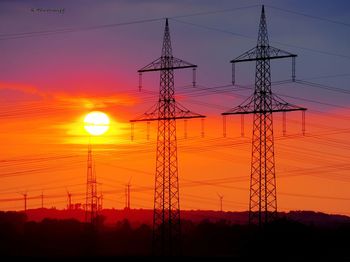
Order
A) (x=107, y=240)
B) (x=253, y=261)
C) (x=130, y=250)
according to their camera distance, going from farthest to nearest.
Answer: (x=107, y=240), (x=130, y=250), (x=253, y=261)

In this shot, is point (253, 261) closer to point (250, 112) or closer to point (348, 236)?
point (250, 112)

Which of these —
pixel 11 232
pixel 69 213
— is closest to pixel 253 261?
pixel 11 232

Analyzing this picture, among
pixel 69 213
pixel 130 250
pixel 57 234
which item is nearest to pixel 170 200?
pixel 130 250

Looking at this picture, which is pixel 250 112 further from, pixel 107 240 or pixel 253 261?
pixel 107 240

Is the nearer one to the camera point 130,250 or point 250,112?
point 250,112

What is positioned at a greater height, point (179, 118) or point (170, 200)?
point (179, 118)

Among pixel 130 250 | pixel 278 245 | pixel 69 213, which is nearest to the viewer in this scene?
pixel 278 245
